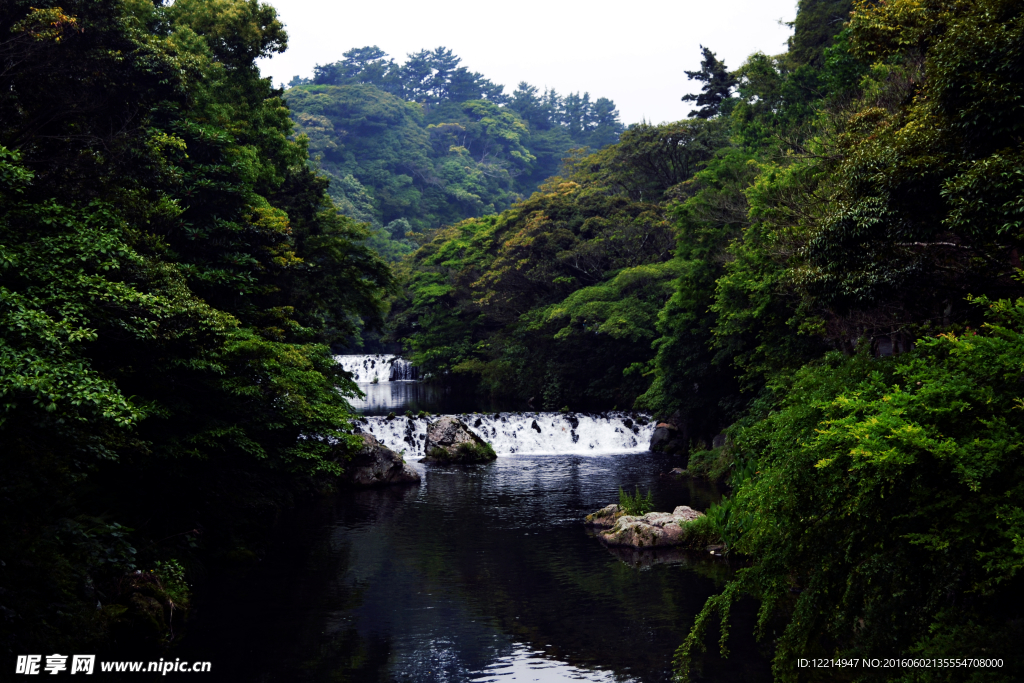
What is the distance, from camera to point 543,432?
3241 centimetres

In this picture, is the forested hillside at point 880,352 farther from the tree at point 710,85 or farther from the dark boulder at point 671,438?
the tree at point 710,85

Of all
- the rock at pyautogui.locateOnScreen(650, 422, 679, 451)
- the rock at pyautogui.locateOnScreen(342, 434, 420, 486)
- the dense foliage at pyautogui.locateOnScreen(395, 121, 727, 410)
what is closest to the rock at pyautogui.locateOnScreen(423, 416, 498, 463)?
the rock at pyautogui.locateOnScreen(342, 434, 420, 486)

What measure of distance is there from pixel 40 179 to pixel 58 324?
16.9 feet

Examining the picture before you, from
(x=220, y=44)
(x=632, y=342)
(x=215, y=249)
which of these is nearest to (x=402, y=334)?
(x=632, y=342)

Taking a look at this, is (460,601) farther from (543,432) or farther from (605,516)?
(543,432)

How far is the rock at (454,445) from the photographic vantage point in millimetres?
28891

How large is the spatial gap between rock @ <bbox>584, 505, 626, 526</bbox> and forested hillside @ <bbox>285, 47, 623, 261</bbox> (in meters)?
54.0

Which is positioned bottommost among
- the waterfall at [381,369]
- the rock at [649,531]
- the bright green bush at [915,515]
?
the rock at [649,531]

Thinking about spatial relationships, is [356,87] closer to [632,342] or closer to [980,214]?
[632,342]

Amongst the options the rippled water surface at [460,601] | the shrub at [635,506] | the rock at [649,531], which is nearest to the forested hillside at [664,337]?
the rippled water surface at [460,601]

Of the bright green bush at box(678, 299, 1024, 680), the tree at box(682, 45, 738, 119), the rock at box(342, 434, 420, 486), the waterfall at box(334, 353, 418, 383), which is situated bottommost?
the rock at box(342, 434, 420, 486)

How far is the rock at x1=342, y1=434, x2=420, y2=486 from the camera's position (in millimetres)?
24688

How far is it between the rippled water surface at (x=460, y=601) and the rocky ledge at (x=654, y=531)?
472 mm

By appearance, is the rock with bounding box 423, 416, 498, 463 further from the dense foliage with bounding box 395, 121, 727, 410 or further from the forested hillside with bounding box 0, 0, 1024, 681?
the dense foliage with bounding box 395, 121, 727, 410
